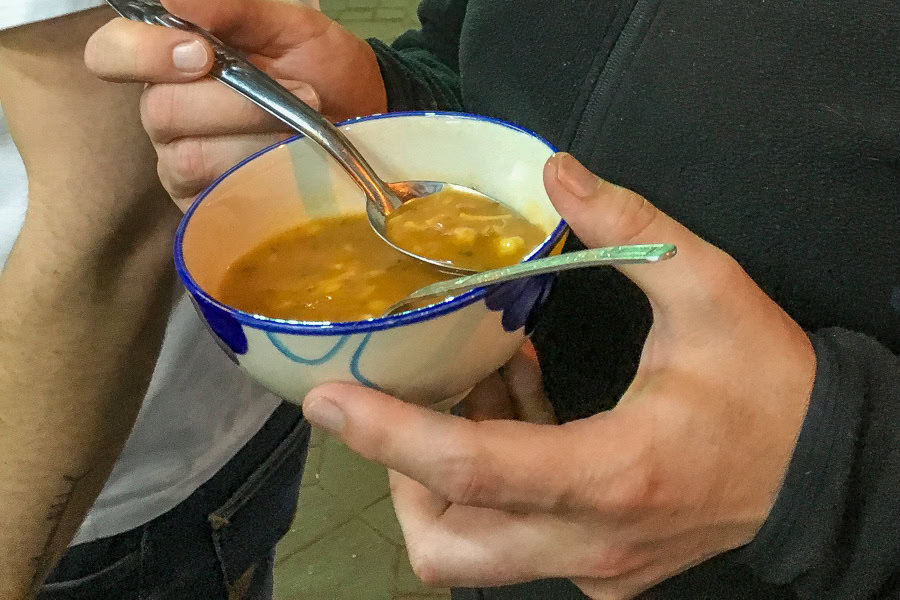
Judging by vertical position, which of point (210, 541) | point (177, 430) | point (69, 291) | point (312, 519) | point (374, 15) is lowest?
point (312, 519)

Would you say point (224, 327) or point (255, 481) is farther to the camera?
point (255, 481)

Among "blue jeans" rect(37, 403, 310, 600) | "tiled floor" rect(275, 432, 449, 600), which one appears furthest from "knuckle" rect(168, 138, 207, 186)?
"tiled floor" rect(275, 432, 449, 600)

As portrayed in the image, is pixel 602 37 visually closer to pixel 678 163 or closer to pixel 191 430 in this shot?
pixel 678 163

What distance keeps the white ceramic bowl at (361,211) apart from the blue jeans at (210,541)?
1.23ft

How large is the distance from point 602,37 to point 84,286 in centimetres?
45

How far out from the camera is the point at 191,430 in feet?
2.46

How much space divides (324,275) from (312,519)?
4.05ft

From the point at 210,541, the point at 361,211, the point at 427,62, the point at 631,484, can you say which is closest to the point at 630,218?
the point at 631,484

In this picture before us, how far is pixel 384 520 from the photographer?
1.60 m

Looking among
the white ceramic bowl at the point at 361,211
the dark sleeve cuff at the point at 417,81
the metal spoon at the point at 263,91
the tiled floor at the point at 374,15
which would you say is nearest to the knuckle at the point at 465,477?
the white ceramic bowl at the point at 361,211

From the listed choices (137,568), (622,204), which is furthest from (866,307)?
(137,568)

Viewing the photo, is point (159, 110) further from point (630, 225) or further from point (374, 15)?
point (374, 15)

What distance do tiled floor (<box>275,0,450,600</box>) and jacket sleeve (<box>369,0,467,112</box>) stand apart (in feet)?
2.90

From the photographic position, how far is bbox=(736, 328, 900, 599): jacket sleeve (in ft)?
1.41
